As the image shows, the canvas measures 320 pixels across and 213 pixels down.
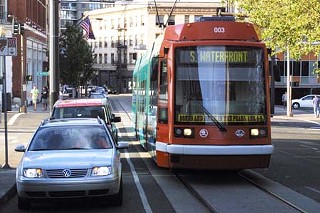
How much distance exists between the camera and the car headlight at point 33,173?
28.3 ft

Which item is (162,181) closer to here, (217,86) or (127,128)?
(217,86)

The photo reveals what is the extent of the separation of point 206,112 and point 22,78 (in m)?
31.4

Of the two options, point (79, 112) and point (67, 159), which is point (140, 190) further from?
point (79, 112)

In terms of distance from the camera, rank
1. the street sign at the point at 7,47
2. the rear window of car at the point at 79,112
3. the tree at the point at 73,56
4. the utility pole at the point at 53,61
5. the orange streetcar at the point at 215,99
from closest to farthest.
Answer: the orange streetcar at the point at 215,99, the street sign at the point at 7,47, the rear window of car at the point at 79,112, the utility pole at the point at 53,61, the tree at the point at 73,56

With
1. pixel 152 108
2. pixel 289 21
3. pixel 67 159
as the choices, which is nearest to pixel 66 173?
pixel 67 159

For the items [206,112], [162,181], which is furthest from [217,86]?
[162,181]

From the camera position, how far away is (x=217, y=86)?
11.5 metres

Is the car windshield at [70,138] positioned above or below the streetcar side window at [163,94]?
below

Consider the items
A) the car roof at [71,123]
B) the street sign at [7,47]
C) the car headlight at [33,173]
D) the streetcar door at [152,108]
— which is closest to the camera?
the car headlight at [33,173]

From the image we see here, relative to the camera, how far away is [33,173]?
28.4ft

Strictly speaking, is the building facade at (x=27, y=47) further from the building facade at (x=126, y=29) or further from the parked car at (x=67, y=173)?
the building facade at (x=126, y=29)

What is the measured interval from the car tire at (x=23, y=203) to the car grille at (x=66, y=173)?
26.5 inches

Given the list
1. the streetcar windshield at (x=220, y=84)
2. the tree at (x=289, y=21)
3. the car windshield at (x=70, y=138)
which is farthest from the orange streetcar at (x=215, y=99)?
the tree at (x=289, y=21)

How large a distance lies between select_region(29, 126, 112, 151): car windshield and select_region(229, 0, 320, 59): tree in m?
13.5
